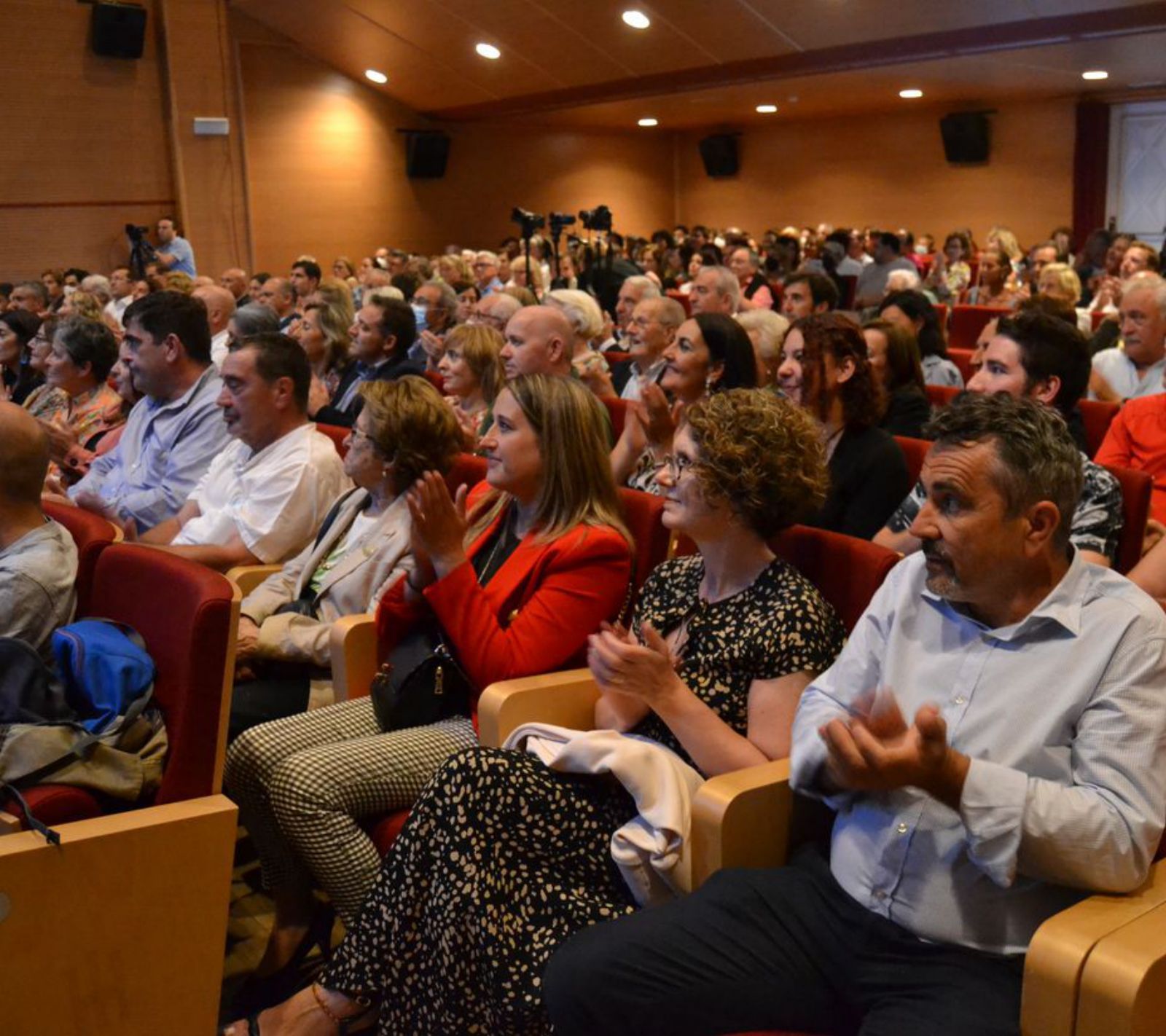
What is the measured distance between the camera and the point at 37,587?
2.16 metres

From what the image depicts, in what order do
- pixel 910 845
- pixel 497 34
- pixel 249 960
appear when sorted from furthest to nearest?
pixel 497 34 → pixel 249 960 → pixel 910 845

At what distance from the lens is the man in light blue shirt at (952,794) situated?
1.44m

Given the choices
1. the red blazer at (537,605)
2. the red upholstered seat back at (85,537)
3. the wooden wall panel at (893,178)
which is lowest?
the red blazer at (537,605)

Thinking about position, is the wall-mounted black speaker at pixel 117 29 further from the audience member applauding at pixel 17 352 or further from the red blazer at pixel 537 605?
the red blazer at pixel 537 605

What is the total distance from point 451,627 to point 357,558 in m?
0.58

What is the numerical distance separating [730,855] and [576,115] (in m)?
14.7

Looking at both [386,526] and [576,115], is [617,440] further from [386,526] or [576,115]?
[576,115]

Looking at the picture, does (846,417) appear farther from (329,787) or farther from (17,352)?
(17,352)

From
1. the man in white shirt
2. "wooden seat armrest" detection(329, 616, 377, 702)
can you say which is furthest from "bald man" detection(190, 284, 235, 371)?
"wooden seat armrest" detection(329, 616, 377, 702)

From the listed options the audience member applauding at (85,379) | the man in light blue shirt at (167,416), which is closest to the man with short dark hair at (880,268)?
the audience member applauding at (85,379)

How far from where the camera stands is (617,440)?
3828 mm

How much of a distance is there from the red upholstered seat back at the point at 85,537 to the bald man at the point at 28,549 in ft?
0.16

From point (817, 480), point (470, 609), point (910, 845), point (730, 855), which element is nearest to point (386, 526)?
point (470, 609)

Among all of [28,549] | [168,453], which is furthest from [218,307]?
[28,549]
